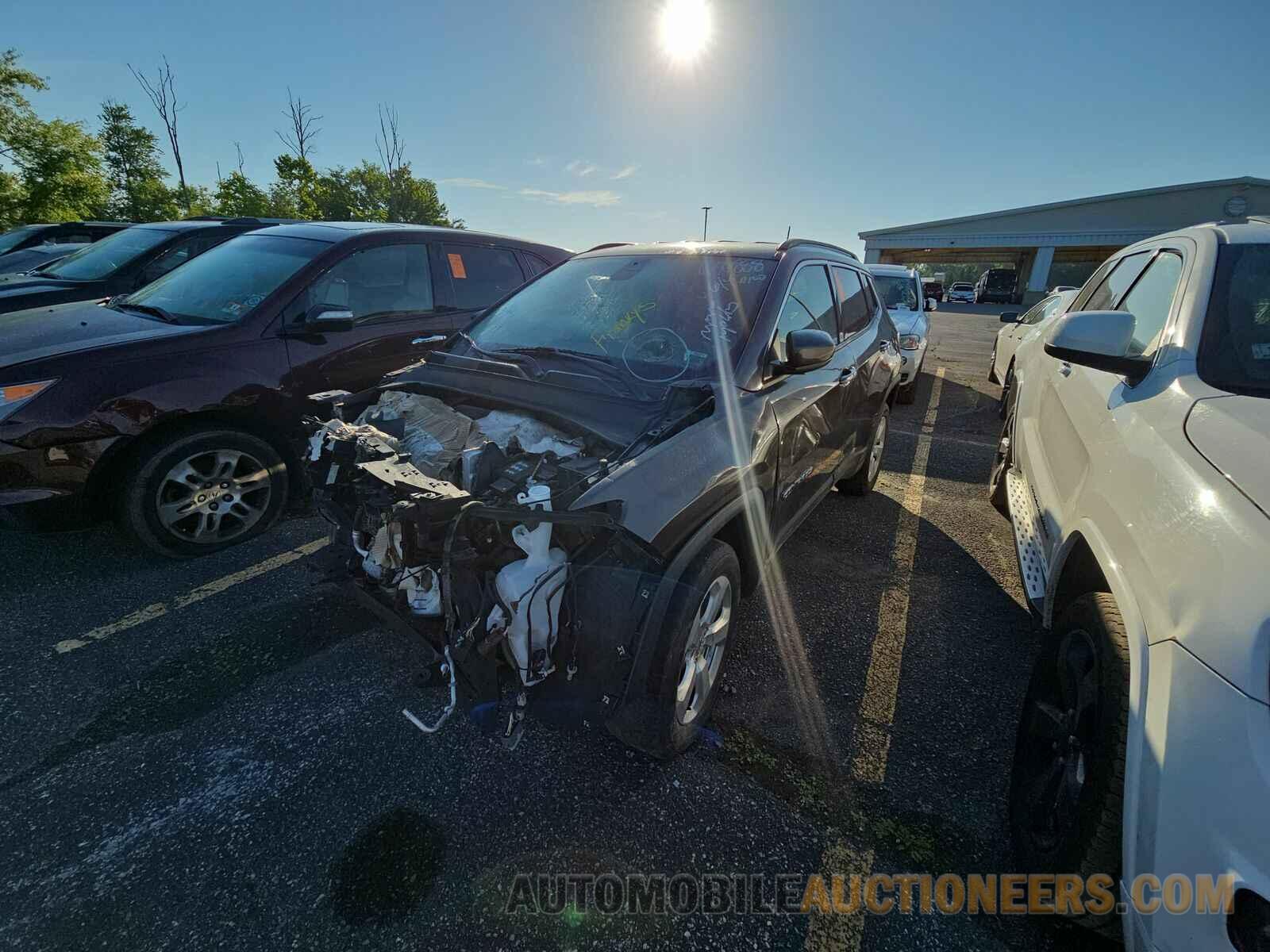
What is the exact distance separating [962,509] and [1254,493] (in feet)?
11.8

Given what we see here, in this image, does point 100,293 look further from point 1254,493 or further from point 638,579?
point 1254,493

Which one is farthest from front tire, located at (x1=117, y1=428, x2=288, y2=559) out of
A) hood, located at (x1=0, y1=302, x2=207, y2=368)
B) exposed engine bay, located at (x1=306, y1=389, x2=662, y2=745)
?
exposed engine bay, located at (x1=306, y1=389, x2=662, y2=745)

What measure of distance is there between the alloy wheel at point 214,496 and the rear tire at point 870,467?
4135 millimetres

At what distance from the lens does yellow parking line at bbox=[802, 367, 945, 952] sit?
1622 mm

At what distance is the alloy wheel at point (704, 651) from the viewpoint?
2.01 m

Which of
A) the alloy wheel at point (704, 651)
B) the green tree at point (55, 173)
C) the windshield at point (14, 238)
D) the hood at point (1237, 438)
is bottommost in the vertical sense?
the alloy wheel at point (704, 651)

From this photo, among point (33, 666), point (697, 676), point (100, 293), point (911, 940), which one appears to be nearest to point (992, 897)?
point (911, 940)

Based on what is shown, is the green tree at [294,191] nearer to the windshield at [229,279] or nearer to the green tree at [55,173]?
the green tree at [55,173]

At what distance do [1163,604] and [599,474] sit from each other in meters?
1.48

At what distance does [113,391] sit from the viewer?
2.98m

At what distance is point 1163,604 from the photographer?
1308 mm

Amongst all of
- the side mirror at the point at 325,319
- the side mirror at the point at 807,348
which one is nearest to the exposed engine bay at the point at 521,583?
the side mirror at the point at 807,348

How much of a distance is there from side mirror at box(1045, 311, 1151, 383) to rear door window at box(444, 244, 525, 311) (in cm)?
374

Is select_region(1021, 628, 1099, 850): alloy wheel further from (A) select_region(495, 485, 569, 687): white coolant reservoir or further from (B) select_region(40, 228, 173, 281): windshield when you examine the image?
(B) select_region(40, 228, 173, 281): windshield
